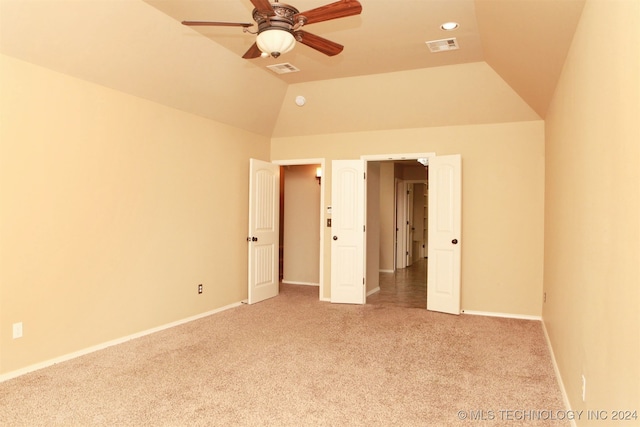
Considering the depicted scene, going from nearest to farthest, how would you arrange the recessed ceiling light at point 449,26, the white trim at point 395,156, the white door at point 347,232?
the recessed ceiling light at point 449,26 < the white trim at point 395,156 < the white door at point 347,232

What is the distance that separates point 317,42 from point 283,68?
2432 millimetres

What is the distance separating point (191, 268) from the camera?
17.1ft

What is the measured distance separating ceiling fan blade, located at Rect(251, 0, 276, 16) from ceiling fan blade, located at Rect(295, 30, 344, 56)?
0.89 ft

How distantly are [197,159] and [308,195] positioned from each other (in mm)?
2915

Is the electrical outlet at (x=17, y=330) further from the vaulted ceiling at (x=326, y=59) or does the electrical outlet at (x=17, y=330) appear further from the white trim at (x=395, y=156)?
the white trim at (x=395, y=156)

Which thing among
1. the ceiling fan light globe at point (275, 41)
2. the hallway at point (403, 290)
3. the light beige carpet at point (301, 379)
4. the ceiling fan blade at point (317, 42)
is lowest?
the hallway at point (403, 290)

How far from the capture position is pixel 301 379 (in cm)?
338

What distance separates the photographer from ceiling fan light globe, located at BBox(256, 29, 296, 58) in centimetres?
263

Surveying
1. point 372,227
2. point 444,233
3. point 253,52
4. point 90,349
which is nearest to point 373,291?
point 372,227

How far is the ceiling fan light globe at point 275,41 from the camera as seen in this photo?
263 centimetres

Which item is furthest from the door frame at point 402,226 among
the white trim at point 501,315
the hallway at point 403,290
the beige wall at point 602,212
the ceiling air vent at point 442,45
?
the beige wall at point 602,212

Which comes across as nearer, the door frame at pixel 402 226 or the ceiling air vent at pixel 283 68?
the ceiling air vent at pixel 283 68

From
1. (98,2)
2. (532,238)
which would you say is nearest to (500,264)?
(532,238)

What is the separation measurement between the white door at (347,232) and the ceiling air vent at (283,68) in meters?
1.58
